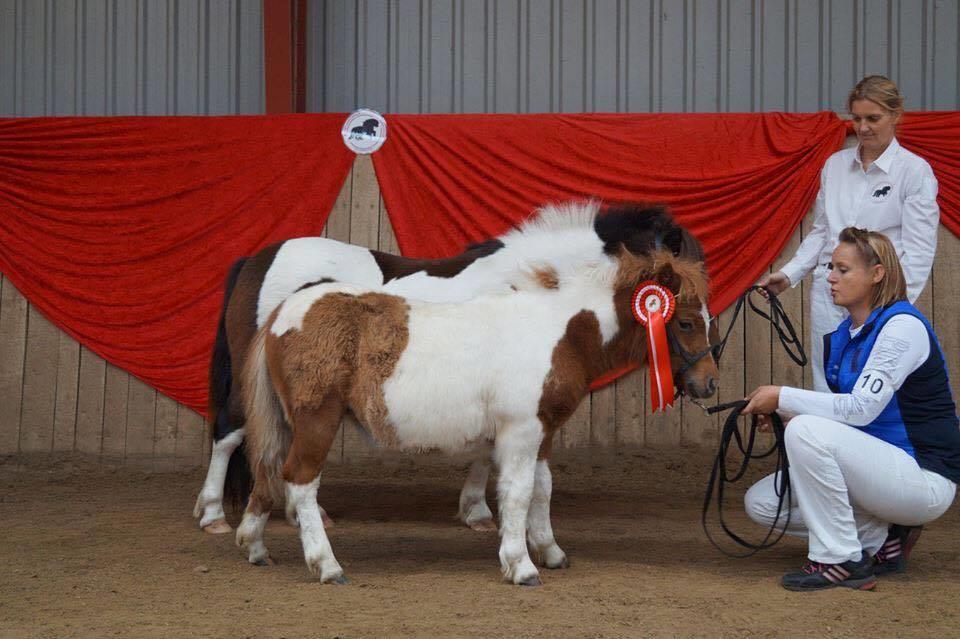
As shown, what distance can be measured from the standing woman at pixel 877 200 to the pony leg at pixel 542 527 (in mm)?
1465

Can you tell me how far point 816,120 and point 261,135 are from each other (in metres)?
4.39

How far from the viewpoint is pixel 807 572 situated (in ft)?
12.9

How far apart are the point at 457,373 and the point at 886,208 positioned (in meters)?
2.49

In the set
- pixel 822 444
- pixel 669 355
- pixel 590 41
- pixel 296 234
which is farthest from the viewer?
pixel 590 41

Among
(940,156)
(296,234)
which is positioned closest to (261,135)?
(296,234)

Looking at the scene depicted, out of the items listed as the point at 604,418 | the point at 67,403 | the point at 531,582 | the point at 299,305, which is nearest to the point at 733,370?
the point at 604,418

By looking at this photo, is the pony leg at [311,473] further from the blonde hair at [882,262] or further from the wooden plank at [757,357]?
the wooden plank at [757,357]

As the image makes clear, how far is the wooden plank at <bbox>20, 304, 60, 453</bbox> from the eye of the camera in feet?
24.6

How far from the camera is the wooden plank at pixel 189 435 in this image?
7461 mm

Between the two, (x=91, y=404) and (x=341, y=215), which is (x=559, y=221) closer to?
(x=341, y=215)

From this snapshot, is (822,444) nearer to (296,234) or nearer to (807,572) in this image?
(807,572)

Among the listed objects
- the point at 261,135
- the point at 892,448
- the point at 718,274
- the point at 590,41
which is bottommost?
the point at 892,448

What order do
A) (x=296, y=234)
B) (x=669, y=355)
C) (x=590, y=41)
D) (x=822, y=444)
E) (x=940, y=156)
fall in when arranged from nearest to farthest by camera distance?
(x=822, y=444), (x=669, y=355), (x=940, y=156), (x=296, y=234), (x=590, y=41)

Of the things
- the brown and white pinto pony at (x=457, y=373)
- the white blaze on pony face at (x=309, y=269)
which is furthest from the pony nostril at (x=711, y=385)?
the white blaze on pony face at (x=309, y=269)
